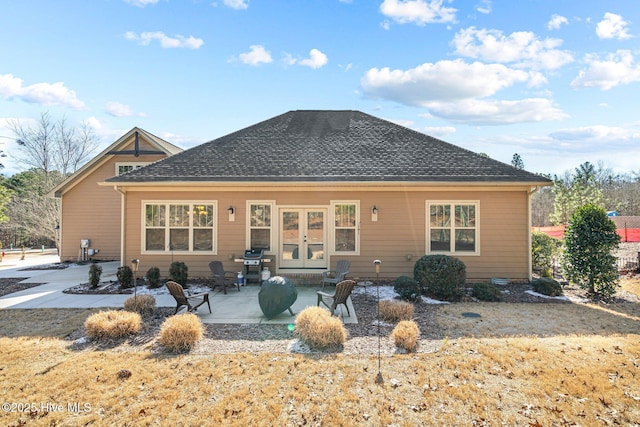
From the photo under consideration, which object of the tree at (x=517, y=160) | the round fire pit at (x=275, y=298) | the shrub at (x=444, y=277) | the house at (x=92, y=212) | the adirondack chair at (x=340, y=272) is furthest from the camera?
the tree at (x=517, y=160)

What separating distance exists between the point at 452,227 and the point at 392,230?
1826 millimetres

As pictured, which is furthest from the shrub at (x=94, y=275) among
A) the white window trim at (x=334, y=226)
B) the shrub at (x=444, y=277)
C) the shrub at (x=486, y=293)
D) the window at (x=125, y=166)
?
the shrub at (x=486, y=293)

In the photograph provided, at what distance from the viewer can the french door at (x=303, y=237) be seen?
10.1 m

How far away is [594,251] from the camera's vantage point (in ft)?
28.2

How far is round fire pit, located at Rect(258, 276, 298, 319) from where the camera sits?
257 inches

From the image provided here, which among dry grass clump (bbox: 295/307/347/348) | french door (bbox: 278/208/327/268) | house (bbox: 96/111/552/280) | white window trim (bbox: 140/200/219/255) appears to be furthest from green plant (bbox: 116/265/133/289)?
dry grass clump (bbox: 295/307/347/348)

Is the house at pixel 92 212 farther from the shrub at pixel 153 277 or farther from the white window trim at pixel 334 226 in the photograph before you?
the white window trim at pixel 334 226

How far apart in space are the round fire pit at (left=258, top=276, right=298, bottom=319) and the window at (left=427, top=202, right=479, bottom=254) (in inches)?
202

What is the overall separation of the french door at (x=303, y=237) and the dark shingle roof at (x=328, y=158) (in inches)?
45.5

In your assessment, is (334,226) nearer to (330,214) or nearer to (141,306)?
(330,214)

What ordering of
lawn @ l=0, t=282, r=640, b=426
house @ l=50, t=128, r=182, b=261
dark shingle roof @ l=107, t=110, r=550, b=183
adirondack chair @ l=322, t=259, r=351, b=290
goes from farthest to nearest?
house @ l=50, t=128, r=182, b=261, dark shingle roof @ l=107, t=110, r=550, b=183, adirondack chair @ l=322, t=259, r=351, b=290, lawn @ l=0, t=282, r=640, b=426

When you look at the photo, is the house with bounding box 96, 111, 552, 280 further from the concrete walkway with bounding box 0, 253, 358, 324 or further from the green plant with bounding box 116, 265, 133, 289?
the concrete walkway with bounding box 0, 253, 358, 324

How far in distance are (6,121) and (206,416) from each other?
30.2 meters

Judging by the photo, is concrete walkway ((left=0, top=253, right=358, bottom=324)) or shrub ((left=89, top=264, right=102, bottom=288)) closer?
concrete walkway ((left=0, top=253, right=358, bottom=324))
